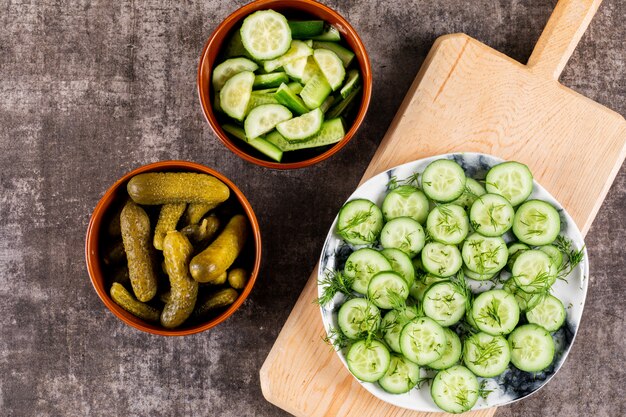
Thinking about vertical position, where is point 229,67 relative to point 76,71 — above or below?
above

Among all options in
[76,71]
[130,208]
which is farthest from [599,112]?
[76,71]

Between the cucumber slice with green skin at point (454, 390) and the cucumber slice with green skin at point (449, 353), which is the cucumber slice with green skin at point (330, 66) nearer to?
the cucumber slice with green skin at point (449, 353)

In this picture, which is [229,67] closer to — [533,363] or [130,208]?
[130,208]

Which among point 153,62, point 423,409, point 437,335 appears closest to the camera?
point 437,335

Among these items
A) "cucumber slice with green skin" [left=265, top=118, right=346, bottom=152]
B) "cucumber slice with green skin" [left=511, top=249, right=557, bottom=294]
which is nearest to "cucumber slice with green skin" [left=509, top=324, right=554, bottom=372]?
"cucumber slice with green skin" [left=511, top=249, right=557, bottom=294]

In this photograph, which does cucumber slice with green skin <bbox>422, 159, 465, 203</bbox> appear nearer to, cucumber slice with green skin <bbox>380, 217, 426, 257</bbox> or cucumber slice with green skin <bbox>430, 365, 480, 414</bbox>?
cucumber slice with green skin <bbox>380, 217, 426, 257</bbox>

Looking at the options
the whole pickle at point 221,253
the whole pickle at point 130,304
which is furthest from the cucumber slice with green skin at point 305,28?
the whole pickle at point 130,304

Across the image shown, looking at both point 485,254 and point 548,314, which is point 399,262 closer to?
point 485,254
